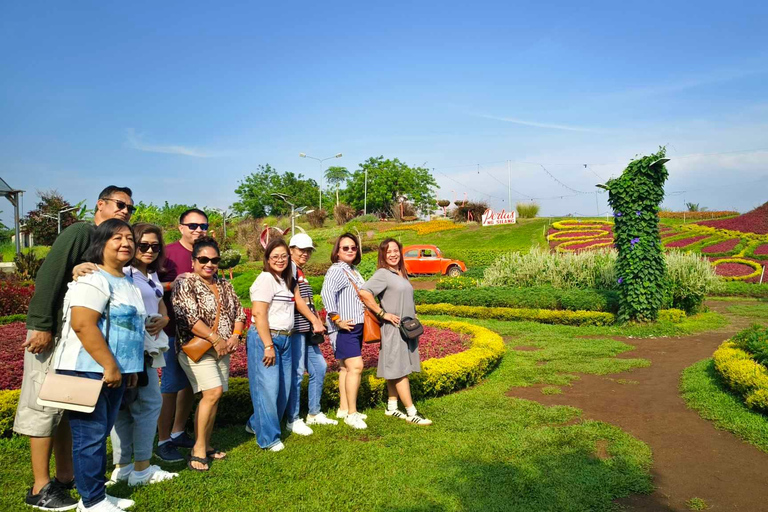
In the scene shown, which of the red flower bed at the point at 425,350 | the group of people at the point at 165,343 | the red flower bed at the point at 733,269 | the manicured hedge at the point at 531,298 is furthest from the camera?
the red flower bed at the point at 733,269

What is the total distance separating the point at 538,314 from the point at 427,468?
26.7 feet

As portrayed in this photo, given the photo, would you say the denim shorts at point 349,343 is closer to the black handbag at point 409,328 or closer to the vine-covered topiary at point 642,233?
the black handbag at point 409,328

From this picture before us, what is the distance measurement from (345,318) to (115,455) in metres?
1.99

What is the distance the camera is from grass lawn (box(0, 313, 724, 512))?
3205 mm

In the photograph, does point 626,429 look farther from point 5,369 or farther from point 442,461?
point 5,369

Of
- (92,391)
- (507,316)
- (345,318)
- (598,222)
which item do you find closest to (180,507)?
(92,391)

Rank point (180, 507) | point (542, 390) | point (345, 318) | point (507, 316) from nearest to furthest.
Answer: point (180, 507) → point (345, 318) → point (542, 390) → point (507, 316)

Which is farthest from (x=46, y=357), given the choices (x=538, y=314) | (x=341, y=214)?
(x=341, y=214)

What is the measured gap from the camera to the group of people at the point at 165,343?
2.81 m

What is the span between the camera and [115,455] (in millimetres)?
3357

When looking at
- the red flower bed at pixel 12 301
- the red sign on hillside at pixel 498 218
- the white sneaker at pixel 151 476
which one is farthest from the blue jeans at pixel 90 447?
the red sign on hillside at pixel 498 218

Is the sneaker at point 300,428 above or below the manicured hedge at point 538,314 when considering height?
above

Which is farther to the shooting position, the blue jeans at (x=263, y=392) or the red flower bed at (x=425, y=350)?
the red flower bed at (x=425, y=350)

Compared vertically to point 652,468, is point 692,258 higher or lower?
higher
